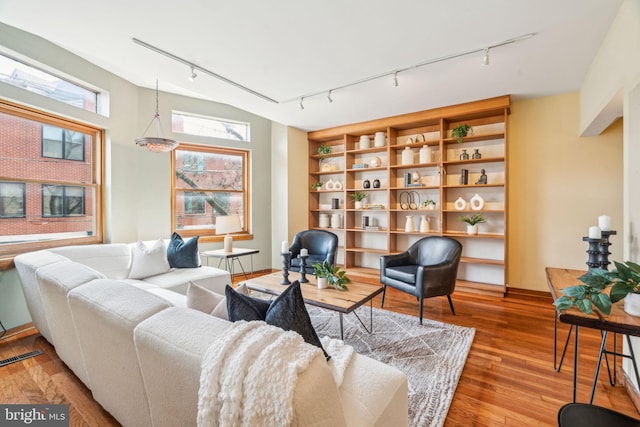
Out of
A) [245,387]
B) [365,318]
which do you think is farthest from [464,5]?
[365,318]

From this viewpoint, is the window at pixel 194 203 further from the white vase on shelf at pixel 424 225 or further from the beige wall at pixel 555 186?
the beige wall at pixel 555 186

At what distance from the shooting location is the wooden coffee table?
7.60 feet

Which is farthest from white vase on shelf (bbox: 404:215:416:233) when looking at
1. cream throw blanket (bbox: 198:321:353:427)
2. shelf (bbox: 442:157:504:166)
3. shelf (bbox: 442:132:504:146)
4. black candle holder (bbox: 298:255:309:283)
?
cream throw blanket (bbox: 198:321:353:427)

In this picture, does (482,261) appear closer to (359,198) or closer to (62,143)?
(359,198)

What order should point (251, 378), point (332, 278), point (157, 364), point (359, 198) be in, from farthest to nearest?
point (359, 198)
point (332, 278)
point (157, 364)
point (251, 378)

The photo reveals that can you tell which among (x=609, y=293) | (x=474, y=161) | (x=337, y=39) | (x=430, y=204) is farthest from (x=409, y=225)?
(x=609, y=293)

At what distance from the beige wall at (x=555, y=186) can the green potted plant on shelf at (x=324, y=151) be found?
2780 mm

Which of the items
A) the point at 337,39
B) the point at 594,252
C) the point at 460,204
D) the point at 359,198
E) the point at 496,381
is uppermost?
the point at 337,39

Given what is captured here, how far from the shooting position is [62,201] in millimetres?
3307

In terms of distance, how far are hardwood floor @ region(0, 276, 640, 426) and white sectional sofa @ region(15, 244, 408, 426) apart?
0.30 metres

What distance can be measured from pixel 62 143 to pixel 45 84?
616 millimetres

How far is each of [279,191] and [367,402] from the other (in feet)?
14.7

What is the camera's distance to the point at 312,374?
77 cm

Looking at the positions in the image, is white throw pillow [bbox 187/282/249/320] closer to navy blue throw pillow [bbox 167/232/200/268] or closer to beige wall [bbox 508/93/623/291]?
navy blue throw pillow [bbox 167/232/200/268]
